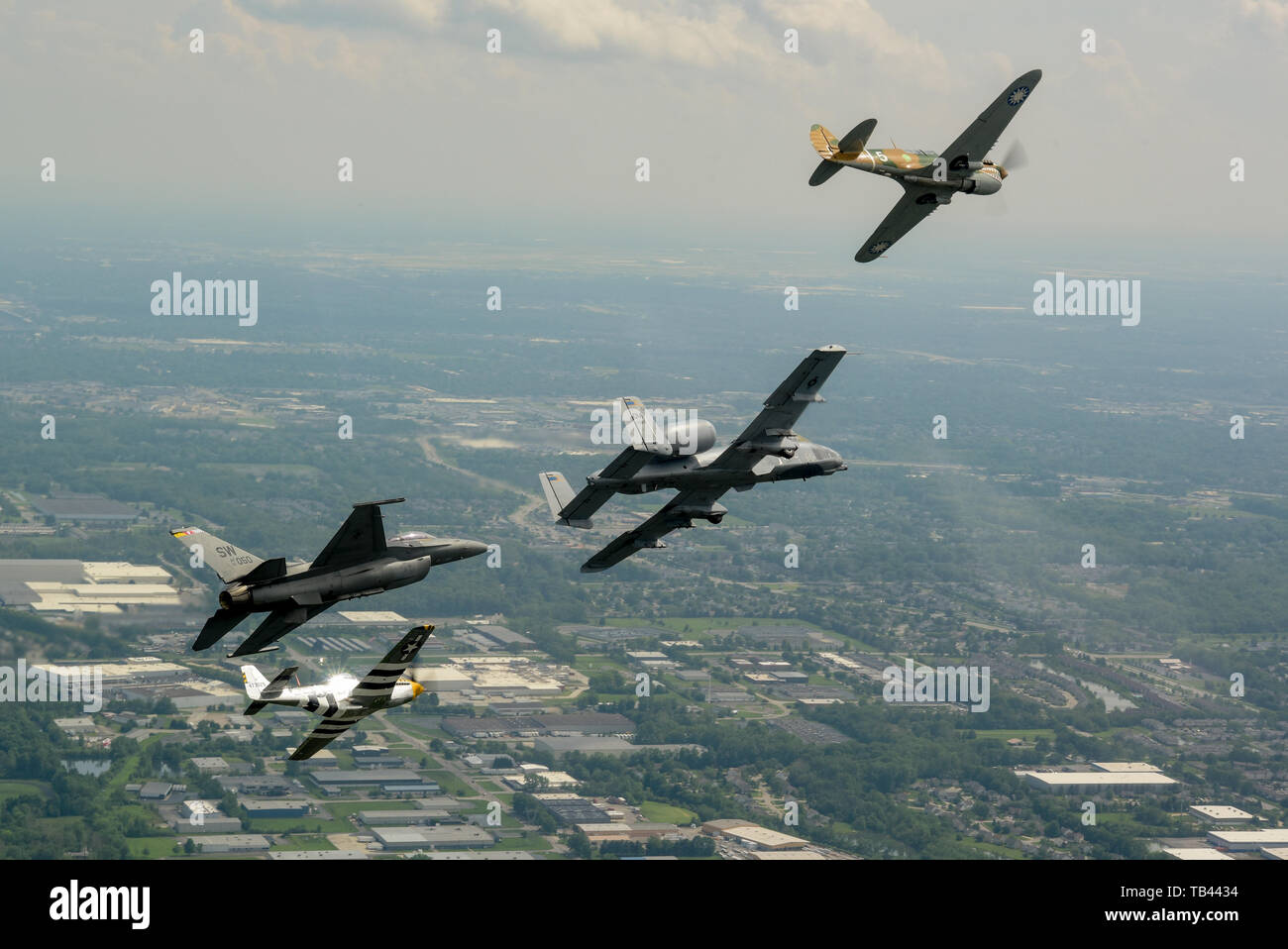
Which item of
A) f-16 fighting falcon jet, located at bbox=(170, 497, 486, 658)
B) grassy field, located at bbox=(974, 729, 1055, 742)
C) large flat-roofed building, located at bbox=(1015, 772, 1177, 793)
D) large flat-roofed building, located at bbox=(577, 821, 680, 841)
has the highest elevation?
f-16 fighting falcon jet, located at bbox=(170, 497, 486, 658)

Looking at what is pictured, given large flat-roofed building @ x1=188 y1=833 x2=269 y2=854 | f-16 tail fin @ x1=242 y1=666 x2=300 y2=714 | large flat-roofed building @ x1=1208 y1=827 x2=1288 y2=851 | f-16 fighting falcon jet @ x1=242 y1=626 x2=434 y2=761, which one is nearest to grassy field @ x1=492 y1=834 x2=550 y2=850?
large flat-roofed building @ x1=188 y1=833 x2=269 y2=854

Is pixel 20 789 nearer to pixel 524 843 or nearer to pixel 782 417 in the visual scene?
pixel 524 843

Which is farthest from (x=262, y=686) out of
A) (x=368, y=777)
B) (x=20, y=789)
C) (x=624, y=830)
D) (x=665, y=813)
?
(x=20, y=789)

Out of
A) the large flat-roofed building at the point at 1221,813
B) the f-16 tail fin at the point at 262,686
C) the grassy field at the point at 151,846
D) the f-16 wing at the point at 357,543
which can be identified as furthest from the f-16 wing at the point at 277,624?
the large flat-roofed building at the point at 1221,813

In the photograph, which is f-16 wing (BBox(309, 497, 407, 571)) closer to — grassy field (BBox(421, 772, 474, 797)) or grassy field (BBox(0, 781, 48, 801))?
grassy field (BBox(421, 772, 474, 797))

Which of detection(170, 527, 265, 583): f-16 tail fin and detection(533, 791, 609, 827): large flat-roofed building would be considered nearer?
detection(170, 527, 265, 583): f-16 tail fin
